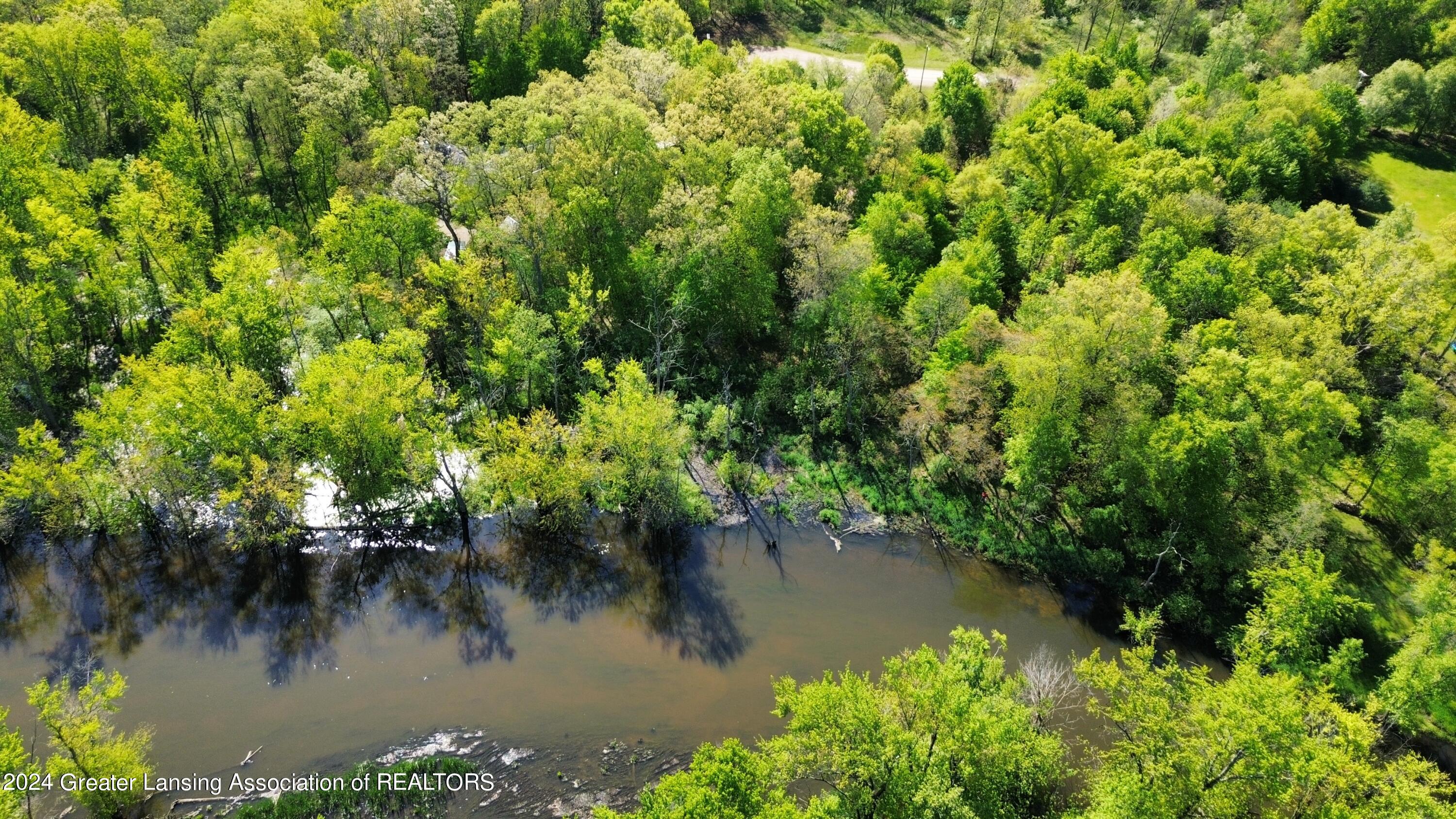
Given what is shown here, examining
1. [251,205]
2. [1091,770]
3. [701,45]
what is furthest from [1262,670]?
[251,205]

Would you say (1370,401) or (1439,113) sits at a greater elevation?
(1439,113)

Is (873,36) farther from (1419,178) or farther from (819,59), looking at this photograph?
(1419,178)

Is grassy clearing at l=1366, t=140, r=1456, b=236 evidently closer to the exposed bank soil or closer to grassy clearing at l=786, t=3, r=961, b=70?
grassy clearing at l=786, t=3, r=961, b=70

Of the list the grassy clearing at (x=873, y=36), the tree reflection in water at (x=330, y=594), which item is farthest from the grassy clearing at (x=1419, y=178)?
the tree reflection in water at (x=330, y=594)

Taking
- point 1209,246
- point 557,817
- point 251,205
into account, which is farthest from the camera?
point 251,205

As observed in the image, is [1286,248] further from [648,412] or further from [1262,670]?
[648,412]

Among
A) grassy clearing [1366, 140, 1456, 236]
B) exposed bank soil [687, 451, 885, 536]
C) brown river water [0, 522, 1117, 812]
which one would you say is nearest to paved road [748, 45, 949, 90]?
Answer: grassy clearing [1366, 140, 1456, 236]

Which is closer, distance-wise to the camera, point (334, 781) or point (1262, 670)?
point (334, 781)

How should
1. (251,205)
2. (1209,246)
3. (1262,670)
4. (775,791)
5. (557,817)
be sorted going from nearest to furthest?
(775,791) < (557,817) < (1262,670) < (1209,246) < (251,205)
